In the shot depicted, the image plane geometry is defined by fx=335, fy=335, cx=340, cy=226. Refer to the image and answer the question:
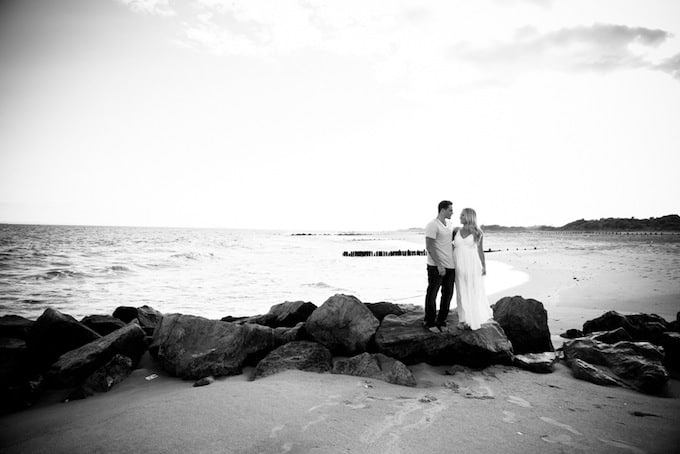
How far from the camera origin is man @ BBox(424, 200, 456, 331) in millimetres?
5855

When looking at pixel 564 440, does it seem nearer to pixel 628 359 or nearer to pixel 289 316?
pixel 628 359

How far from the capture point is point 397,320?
19.6ft

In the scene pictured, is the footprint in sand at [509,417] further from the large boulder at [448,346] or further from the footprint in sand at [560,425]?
the large boulder at [448,346]

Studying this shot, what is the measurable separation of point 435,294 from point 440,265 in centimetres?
52

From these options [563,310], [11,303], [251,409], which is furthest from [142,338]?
[563,310]

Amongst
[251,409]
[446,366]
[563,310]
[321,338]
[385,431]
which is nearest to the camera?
[385,431]

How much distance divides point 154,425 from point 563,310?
1064 centimetres

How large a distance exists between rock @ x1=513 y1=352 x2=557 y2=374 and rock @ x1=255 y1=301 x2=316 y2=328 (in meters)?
4.02

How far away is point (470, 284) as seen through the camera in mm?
5844

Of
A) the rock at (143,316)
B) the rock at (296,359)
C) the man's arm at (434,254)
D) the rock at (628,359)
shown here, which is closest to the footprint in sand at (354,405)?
the rock at (296,359)

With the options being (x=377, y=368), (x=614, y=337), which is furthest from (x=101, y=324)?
(x=614, y=337)

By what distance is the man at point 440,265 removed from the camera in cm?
586

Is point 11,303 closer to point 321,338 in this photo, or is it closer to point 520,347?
point 321,338

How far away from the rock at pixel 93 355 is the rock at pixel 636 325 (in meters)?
8.66
